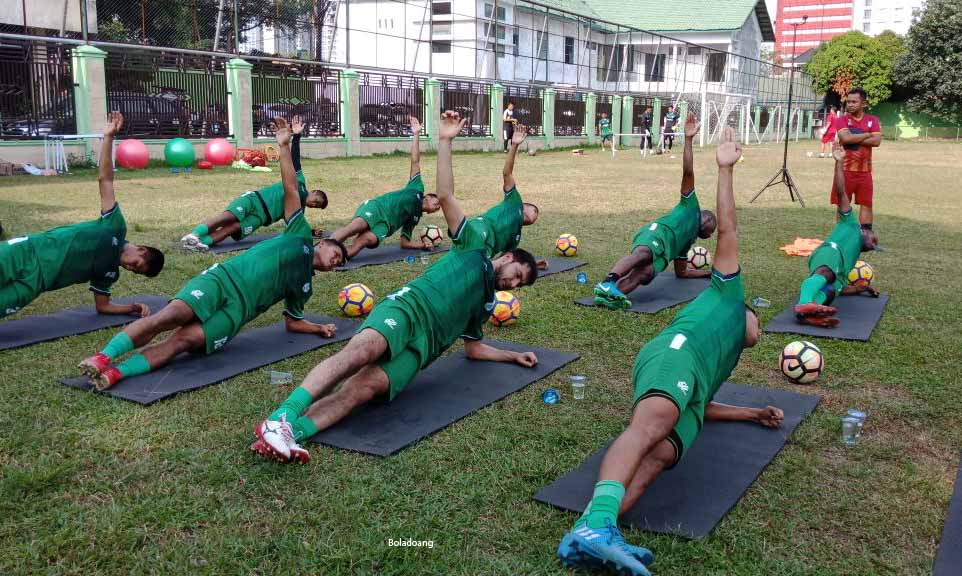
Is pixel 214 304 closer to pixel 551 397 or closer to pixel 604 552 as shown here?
pixel 551 397

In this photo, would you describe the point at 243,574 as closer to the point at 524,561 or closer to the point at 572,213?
the point at 524,561

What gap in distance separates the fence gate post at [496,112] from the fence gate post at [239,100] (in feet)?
43.4

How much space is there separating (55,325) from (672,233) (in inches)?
229

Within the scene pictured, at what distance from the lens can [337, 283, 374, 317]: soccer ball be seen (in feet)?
23.7

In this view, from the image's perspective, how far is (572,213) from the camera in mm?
14109

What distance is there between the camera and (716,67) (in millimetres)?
54688

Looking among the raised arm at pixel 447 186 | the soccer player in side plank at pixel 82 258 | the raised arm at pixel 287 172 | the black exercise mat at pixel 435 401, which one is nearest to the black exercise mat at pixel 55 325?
the soccer player in side plank at pixel 82 258

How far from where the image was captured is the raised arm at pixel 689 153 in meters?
6.69

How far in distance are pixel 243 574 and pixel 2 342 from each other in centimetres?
407

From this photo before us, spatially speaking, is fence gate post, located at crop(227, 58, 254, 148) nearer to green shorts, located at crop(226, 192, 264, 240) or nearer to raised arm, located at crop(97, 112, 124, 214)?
green shorts, located at crop(226, 192, 264, 240)

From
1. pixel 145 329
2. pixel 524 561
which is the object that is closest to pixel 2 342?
pixel 145 329

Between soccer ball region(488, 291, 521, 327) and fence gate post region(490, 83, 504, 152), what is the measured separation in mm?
27751

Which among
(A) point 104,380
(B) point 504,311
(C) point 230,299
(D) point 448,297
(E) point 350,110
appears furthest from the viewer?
(E) point 350,110

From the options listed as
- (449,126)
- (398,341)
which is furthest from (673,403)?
(449,126)
